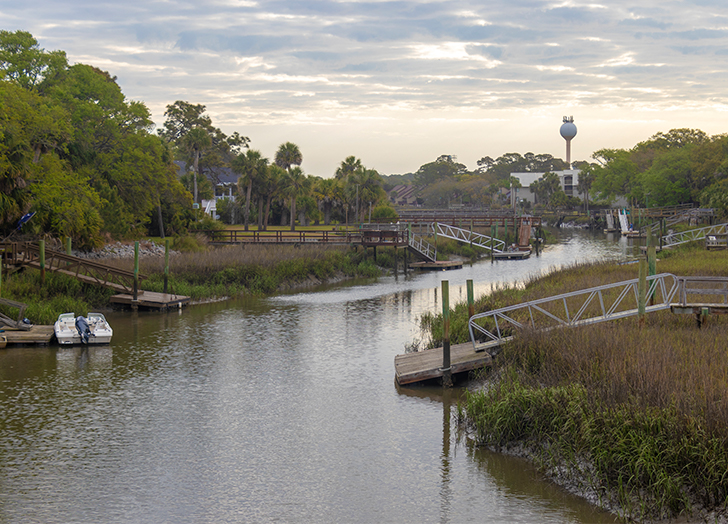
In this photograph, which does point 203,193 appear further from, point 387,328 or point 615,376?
point 615,376

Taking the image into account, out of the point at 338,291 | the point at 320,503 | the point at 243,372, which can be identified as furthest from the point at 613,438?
the point at 338,291

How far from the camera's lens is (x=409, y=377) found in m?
19.8

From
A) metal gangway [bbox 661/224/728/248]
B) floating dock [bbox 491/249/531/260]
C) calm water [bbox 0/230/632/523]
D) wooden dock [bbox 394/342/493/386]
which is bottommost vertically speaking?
calm water [bbox 0/230/632/523]

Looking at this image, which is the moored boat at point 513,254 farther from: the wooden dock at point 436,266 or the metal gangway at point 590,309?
the metal gangway at point 590,309

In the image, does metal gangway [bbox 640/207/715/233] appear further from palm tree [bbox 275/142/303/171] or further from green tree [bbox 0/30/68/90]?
green tree [bbox 0/30/68/90]

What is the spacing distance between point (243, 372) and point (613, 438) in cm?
1300

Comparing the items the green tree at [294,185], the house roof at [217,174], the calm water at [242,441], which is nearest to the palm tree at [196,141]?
the green tree at [294,185]

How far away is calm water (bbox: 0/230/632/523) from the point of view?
12562 mm

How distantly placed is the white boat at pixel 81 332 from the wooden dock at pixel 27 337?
1.29 ft

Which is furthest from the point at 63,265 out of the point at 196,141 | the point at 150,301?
the point at 196,141

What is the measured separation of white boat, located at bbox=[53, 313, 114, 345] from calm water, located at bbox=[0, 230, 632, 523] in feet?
1.64

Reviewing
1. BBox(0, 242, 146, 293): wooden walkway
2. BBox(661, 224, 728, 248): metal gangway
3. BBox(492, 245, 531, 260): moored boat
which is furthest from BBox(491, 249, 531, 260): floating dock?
BBox(0, 242, 146, 293): wooden walkway

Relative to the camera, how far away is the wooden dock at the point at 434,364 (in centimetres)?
1966

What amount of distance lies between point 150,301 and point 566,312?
2157cm
